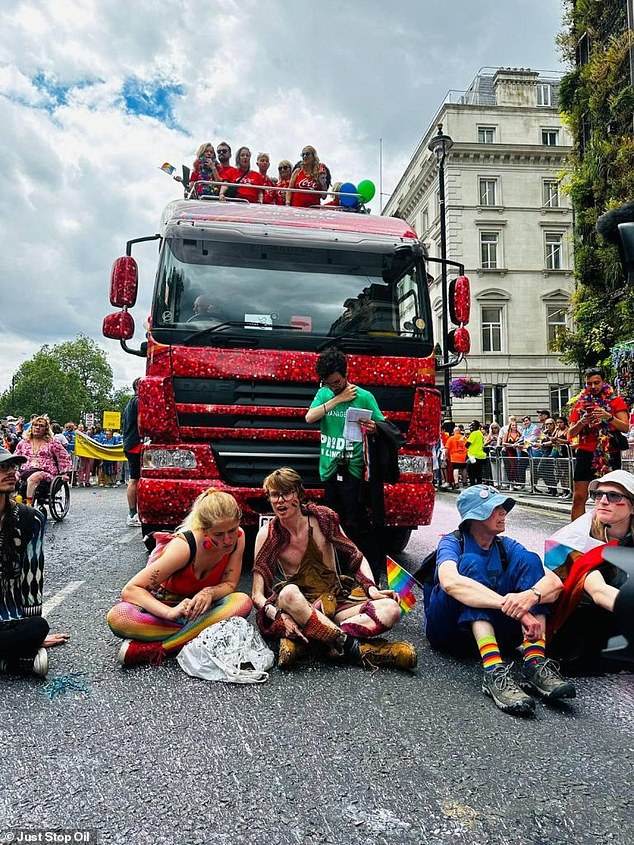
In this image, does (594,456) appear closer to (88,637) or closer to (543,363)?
(88,637)

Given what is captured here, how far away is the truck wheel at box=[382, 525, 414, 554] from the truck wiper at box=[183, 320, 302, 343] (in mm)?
2139

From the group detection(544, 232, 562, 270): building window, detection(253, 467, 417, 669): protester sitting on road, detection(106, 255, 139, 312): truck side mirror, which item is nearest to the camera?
detection(253, 467, 417, 669): protester sitting on road

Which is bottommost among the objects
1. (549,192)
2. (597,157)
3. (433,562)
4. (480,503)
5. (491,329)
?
(433,562)

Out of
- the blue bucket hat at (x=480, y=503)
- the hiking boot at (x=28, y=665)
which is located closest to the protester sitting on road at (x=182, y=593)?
the hiking boot at (x=28, y=665)

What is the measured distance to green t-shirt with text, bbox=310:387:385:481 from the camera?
18.9 ft

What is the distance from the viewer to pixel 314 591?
14.9ft

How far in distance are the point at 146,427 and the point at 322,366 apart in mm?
1552

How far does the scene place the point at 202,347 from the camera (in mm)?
6066

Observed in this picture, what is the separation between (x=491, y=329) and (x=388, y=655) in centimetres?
3880

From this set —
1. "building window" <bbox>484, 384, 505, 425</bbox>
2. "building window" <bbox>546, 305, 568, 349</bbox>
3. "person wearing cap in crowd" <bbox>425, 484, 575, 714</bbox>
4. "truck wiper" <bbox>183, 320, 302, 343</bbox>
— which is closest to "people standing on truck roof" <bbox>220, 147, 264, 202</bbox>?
"truck wiper" <bbox>183, 320, 302, 343</bbox>

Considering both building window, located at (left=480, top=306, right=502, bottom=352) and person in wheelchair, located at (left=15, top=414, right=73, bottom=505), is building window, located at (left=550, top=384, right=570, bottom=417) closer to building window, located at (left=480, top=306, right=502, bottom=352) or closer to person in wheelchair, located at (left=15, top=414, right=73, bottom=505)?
building window, located at (left=480, top=306, right=502, bottom=352)

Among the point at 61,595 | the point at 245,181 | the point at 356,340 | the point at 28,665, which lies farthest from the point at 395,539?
the point at 245,181

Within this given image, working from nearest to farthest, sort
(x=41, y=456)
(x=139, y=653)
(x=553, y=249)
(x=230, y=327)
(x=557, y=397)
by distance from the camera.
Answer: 1. (x=139, y=653)
2. (x=230, y=327)
3. (x=41, y=456)
4. (x=557, y=397)
5. (x=553, y=249)

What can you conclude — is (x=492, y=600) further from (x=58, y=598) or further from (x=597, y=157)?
(x=597, y=157)
